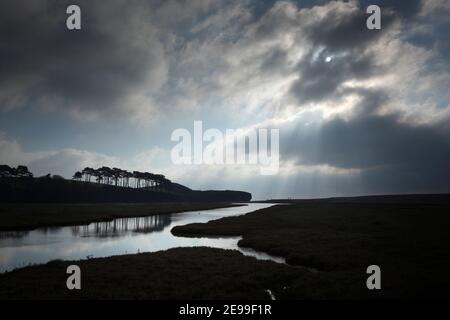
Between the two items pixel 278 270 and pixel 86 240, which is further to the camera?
pixel 86 240

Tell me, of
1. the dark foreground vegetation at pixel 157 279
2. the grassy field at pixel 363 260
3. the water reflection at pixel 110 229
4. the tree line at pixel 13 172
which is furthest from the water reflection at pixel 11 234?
the tree line at pixel 13 172

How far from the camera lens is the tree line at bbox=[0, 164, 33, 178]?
143875mm

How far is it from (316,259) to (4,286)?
24509 millimetres

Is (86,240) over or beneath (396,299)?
beneath

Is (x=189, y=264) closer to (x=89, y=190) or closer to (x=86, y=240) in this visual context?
(x=86, y=240)

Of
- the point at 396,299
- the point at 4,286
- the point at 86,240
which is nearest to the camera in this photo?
the point at 396,299

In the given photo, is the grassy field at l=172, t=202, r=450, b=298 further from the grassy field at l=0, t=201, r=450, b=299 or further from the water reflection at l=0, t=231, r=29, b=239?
the water reflection at l=0, t=231, r=29, b=239

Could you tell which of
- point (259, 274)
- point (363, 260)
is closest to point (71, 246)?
point (259, 274)

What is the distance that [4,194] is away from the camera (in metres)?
145

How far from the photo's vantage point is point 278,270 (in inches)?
894

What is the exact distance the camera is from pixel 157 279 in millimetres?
20328
